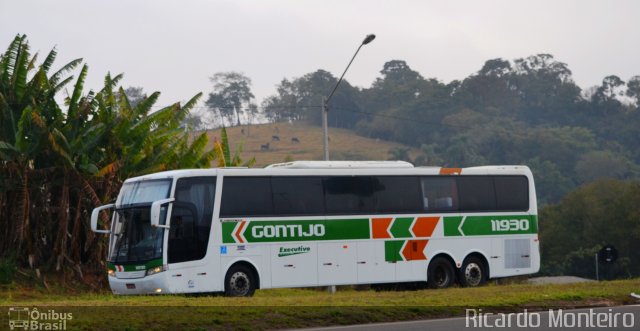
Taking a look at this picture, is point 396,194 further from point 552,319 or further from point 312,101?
point 312,101

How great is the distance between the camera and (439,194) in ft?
87.4

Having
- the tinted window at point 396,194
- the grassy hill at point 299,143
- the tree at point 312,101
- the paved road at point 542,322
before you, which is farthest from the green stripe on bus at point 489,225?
the tree at point 312,101

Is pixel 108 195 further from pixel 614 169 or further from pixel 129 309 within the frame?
pixel 614 169

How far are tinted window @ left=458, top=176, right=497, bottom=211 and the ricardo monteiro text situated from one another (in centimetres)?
926

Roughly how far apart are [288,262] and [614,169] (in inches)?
4251

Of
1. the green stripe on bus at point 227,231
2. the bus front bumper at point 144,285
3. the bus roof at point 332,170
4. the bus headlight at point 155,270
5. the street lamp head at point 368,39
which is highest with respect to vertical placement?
the street lamp head at point 368,39

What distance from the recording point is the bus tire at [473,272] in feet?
87.8

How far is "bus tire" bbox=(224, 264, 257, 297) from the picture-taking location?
23.5 metres

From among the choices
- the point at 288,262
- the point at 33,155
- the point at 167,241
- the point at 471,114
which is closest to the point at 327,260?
the point at 288,262

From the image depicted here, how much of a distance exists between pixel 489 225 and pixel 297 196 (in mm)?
5466

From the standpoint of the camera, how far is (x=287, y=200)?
80.5 ft

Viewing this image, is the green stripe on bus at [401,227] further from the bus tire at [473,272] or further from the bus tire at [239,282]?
the bus tire at [239,282]

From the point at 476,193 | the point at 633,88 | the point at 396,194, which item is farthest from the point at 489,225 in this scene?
the point at 633,88

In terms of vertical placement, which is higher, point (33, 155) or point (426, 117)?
point (426, 117)
